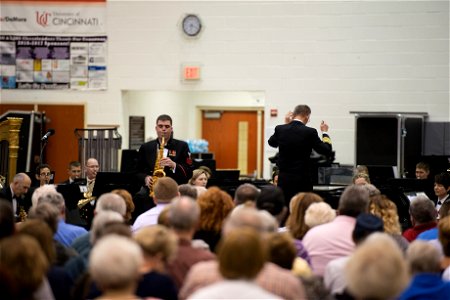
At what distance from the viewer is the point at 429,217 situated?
6.03m

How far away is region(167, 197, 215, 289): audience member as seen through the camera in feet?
14.8

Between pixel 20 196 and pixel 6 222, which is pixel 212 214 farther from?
pixel 20 196

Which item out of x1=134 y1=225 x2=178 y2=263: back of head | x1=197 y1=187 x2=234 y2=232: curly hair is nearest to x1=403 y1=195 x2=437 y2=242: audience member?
x1=197 y1=187 x2=234 y2=232: curly hair

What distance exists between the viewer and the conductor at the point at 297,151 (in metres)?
7.77

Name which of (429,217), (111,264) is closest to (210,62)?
(429,217)

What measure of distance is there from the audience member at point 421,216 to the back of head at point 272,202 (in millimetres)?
1039

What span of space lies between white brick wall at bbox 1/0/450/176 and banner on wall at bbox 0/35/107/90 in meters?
0.17

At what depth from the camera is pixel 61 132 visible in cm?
1480

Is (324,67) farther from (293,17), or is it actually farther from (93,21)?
(93,21)

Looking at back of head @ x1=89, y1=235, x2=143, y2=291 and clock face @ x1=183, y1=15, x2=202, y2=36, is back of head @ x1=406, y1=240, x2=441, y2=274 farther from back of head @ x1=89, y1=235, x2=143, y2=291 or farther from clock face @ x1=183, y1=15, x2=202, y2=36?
clock face @ x1=183, y1=15, x2=202, y2=36

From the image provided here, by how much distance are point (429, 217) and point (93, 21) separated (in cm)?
983

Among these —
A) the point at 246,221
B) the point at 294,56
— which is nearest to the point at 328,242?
A: the point at 246,221

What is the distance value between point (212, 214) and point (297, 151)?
231 centimetres

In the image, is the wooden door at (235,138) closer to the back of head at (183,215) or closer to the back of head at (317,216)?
the back of head at (317,216)
